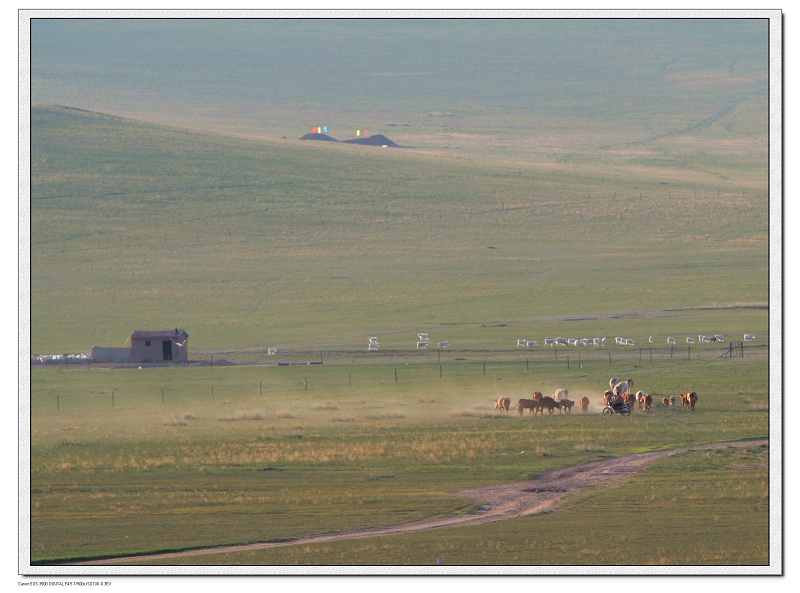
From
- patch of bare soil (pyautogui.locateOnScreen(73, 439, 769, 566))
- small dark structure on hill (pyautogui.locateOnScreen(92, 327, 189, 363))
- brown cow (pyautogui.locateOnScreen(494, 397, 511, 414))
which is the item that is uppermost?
small dark structure on hill (pyautogui.locateOnScreen(92, 327, 189, 363))

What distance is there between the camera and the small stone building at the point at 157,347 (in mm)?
57688

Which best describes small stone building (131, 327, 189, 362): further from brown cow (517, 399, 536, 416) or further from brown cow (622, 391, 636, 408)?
brown cow (622, 391, 636, 408)

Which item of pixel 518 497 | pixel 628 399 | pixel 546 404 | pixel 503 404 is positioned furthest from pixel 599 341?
pixel 518 497

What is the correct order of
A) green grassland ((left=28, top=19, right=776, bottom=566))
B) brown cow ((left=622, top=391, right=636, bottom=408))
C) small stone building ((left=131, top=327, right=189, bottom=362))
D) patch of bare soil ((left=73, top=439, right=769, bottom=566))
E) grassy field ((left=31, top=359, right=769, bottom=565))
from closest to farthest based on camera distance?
patch of bare soil ((left=73, top=439, right=769, bottom=566)), grassy field ((left=31, top=359, right=769, bottom=565)), green grassland ((left=28, top=19, right=776, bottom=566)), brown cow ((left=622, top=391, right=636, bottom=408)), small stone building ((left=131, top=327, right=189, bottom=362))

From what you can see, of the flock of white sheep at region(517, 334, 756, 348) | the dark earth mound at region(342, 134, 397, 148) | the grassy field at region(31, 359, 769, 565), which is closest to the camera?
the grassy field at region(31, 359, 769, 565)

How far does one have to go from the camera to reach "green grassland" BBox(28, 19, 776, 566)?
79.3 feet

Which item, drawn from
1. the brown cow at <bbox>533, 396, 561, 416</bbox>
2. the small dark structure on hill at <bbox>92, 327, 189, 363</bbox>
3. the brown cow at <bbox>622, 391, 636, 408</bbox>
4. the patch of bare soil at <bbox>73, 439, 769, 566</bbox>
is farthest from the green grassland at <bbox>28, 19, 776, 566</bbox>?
the small dark structure on hill at <bbox>92, 327, 189, 363</bbox>

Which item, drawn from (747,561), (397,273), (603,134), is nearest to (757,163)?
(603,134)

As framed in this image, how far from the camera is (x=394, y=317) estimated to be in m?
73.3

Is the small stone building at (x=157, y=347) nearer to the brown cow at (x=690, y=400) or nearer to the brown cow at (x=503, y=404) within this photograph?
the brown cow at (x=503, y=404)

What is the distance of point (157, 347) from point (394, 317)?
1925 centimetres

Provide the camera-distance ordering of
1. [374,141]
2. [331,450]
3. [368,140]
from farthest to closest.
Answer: [374,141], [368,140], [331,450]

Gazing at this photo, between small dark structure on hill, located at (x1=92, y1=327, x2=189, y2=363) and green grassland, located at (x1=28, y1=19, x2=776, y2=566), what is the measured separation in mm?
2423

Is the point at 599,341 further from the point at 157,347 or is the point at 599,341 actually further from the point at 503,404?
the point at 157,347
